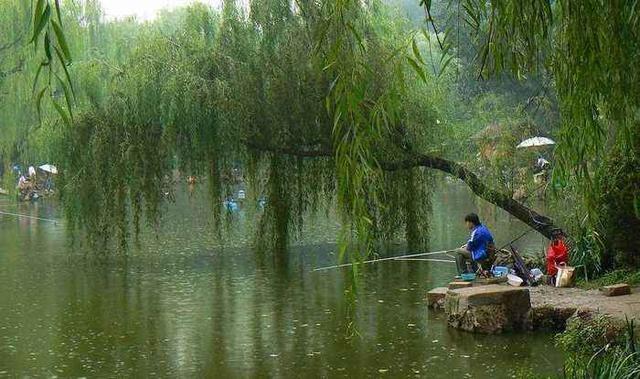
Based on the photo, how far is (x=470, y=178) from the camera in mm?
13555

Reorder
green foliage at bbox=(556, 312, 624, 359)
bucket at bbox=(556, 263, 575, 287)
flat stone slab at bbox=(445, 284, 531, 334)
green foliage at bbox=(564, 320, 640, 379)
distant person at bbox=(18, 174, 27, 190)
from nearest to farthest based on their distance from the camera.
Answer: green foliage at bbox=(564, 320, 640, 379), green foliage at bbox=(556, 312, 624, 359), flat stone slab at bbox=(445, 284, 531, 334), bucket at bbox=(556, 263, 575, 287), distant person at bbox=(18, 174, 27, 190)

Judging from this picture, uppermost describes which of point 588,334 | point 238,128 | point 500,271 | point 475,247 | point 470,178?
point 238,128

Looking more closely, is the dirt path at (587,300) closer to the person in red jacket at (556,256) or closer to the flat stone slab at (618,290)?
the flat stone slab at (618,290)

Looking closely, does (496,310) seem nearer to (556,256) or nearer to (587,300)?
(587,300)

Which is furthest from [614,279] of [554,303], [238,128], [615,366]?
[238,128]

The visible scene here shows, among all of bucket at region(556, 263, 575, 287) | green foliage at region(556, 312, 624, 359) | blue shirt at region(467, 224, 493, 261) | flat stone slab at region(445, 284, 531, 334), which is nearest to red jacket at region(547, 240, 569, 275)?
bucket at region(556, 263, 575, 287)

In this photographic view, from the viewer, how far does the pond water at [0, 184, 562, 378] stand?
808 centimetres

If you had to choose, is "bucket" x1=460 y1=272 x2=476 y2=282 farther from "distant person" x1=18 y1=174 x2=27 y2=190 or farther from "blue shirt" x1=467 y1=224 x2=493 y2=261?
"distant person" x1=18 y1=174 x2=27 y2=190

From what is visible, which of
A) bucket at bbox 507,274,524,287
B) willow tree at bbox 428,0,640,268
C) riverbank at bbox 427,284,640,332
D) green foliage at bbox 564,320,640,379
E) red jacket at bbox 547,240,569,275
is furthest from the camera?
red jacket at bbox 547,240,569,275

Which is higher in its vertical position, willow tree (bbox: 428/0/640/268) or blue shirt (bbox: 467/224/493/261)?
willow tree (bbox: 428/0/640/268)

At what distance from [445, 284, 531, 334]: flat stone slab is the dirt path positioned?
0.70 ft

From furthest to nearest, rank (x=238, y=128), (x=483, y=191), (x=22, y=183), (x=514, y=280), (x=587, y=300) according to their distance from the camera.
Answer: (x=22, y=183) < (x=238, y=128) < (x=483, y=191) < (x=514, y=280) < (x=587, y=300)

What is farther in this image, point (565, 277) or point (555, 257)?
point (555, 257)

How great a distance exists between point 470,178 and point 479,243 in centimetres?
231
